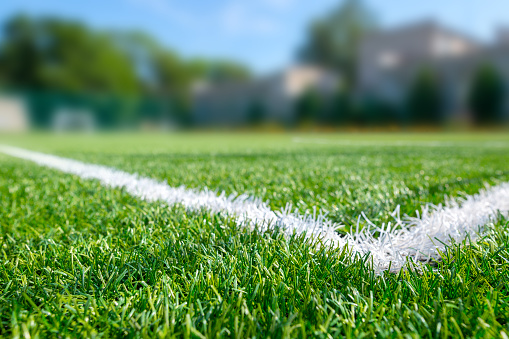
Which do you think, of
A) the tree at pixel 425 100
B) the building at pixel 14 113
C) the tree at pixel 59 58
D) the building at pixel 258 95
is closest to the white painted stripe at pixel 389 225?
the tree at pixel 425 100

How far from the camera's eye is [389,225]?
85 cm

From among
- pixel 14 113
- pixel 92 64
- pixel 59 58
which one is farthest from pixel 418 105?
pixel 59 58

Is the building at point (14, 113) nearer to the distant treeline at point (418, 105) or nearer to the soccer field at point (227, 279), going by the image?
the distant treeline at point (418, 105)

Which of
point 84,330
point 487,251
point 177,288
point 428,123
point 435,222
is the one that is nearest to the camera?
point 84,330

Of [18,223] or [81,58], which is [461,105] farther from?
[81,58]

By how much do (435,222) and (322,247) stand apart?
339 mm

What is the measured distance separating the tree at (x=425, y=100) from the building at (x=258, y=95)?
756 cm

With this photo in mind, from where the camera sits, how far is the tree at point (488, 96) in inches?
731

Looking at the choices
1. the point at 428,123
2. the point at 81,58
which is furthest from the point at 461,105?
the point at 81,58

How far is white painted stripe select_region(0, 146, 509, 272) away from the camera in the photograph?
0.85 metres

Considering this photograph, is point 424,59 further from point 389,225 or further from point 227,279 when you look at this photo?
point 227,279

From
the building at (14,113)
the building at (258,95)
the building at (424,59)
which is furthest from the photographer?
the building at (258,95)

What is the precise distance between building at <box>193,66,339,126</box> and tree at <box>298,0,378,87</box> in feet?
21.9

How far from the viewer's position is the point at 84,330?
1.77ft
